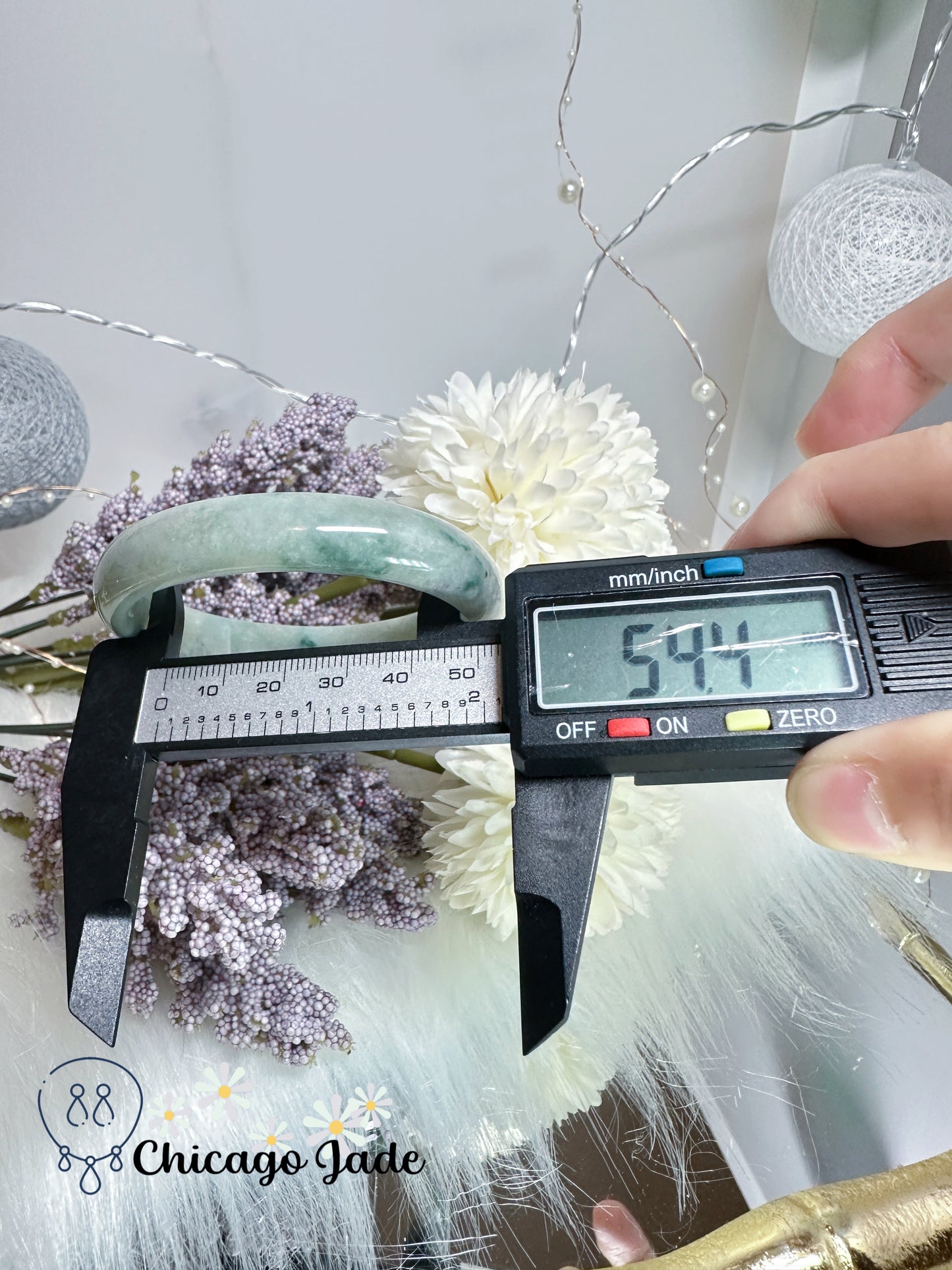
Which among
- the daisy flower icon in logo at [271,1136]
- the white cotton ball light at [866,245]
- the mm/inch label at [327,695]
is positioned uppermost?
the white cotton ball light at [866,245]

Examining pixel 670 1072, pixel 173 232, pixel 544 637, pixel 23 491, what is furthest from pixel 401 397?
pixel 670 1072

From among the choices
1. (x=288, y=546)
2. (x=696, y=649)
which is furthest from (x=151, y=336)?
(x=696, y=649)

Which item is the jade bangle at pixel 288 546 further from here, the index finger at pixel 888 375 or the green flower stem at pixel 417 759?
the index finger at pixel 888 375

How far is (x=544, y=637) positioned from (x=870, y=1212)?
0.99 feet

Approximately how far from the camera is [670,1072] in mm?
562

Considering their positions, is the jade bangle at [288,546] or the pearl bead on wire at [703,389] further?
the pearl bead on wire at [703,389]

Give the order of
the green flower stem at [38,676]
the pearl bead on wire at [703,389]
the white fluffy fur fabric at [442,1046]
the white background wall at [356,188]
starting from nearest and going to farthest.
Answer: the white fluffy fur fabric at [442,1046], the green flower stem at [38,676], the white background wall at [356,188], the pearl bead on wire at [703,389]

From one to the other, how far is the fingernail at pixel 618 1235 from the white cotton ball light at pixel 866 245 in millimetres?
712

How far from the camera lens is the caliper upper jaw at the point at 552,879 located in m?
0.44

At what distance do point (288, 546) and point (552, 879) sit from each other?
209 millimetres

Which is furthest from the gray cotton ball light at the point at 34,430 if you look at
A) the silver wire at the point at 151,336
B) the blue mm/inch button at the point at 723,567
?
the blue mm/inch button at the point at 723,567

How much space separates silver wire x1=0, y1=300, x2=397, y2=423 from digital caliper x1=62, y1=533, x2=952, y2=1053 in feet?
1.01

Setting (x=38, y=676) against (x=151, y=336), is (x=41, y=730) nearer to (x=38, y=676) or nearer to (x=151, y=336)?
(x=38, y=676)

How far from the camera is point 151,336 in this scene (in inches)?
32.3
